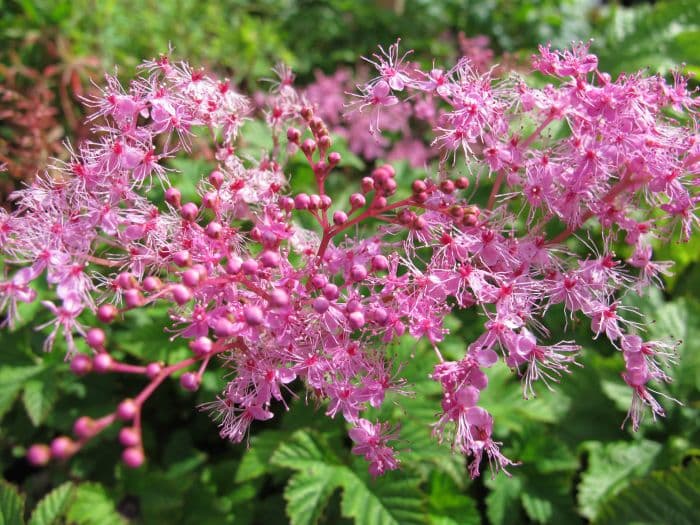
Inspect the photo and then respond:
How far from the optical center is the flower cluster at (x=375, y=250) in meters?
1.39

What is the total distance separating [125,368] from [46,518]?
1328mm

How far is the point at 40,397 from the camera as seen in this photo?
2303 millimetres

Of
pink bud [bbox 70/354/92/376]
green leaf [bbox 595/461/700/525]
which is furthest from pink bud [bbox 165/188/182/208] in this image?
green leaf [bbox 595/461/700/525]

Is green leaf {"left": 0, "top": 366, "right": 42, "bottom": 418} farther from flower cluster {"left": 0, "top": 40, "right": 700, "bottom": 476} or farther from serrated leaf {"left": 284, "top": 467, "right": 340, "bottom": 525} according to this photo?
serrated leaf {"left": 284, "top": 467, "right": 340, "bottom": 525}

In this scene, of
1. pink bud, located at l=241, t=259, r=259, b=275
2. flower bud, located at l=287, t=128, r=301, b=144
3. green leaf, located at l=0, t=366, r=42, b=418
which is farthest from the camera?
green leaf, located at l=0, t=366, r=42, b=418

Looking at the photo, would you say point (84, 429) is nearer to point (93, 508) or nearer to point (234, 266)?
point (234, 266)

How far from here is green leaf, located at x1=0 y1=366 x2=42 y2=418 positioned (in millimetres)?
2359

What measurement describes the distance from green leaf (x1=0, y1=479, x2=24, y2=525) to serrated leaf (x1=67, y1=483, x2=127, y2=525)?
32cm

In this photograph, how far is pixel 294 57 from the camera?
16.6 feet

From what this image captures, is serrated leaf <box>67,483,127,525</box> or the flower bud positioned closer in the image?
the flower bud

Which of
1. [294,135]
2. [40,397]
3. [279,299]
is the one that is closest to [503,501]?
[279,299]

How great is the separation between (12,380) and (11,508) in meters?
0.67

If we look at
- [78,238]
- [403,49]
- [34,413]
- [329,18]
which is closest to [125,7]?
[329,18]

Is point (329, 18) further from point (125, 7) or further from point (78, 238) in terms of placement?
point (78, 238)
